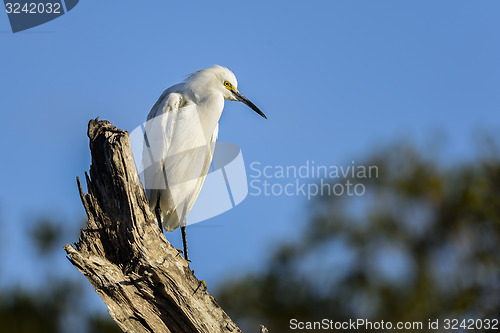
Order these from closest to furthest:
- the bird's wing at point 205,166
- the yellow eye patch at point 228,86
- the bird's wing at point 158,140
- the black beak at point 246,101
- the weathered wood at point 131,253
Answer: the weathered wood at point 131,253, the bird's wing at point 158,140, the bird's wing at point 205,166, the yellow eye patch at point 228,86, the black beak at point 246,101

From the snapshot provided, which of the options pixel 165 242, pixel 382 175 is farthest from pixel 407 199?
pixel 165 242

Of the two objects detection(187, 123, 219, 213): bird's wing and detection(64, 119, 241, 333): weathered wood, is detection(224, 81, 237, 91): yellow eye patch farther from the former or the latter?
detection(64, 119, 241, 333): weathered wood

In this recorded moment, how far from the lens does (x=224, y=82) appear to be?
5434mm

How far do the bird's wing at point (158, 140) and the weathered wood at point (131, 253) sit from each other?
1.25m

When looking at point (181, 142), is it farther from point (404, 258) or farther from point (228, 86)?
point (404, 258)

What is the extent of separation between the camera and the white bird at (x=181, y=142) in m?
4.85

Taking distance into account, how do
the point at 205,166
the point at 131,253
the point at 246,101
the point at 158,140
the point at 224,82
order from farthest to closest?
the point at 246,101 < the point at 224,82 < the point at 205,166 < the point at 158,140 < the point at 131,253

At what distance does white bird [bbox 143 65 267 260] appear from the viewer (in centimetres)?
Result: 485

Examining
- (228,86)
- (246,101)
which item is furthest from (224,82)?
(246,101)

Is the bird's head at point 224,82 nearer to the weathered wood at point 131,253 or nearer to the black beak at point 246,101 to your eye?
the black beak at point 246,101

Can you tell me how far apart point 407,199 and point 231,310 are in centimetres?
479

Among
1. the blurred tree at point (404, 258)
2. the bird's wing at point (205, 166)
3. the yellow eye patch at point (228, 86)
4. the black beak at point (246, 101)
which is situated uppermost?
the yellow eye patch at point (228, 86)

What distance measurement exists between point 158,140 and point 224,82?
0.99 meters

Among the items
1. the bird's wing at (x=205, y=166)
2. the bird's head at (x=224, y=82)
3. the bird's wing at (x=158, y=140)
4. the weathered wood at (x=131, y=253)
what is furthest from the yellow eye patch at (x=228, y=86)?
the weathered wood at (x=131, y=253)
